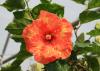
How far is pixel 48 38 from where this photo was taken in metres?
0.73

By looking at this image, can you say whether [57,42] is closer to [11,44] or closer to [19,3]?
[19,3]

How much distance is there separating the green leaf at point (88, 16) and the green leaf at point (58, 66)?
0.12m

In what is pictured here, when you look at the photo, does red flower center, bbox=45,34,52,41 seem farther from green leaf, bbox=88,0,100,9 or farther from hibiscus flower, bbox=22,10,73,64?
green leaf, bbox=88,0,100,9

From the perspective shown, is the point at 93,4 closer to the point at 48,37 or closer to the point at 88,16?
the point at 88,16

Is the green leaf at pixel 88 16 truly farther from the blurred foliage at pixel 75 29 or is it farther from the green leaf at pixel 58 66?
the green leaf at pixel 58 66

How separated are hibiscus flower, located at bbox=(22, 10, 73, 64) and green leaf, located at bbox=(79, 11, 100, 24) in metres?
0.09

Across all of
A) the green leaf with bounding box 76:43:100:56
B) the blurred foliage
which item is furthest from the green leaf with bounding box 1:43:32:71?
the green leaf with bounding box 76:43:100:56

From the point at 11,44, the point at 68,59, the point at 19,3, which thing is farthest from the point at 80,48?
the point at 11,44

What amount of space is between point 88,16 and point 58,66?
0.45ft

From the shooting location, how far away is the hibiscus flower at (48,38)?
2.22 feet

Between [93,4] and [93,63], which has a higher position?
[93,4]

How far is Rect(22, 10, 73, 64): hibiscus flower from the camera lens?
26.6 inches

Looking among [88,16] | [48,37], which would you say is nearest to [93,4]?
[88,16]

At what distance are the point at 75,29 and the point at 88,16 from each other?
0.13 ft
